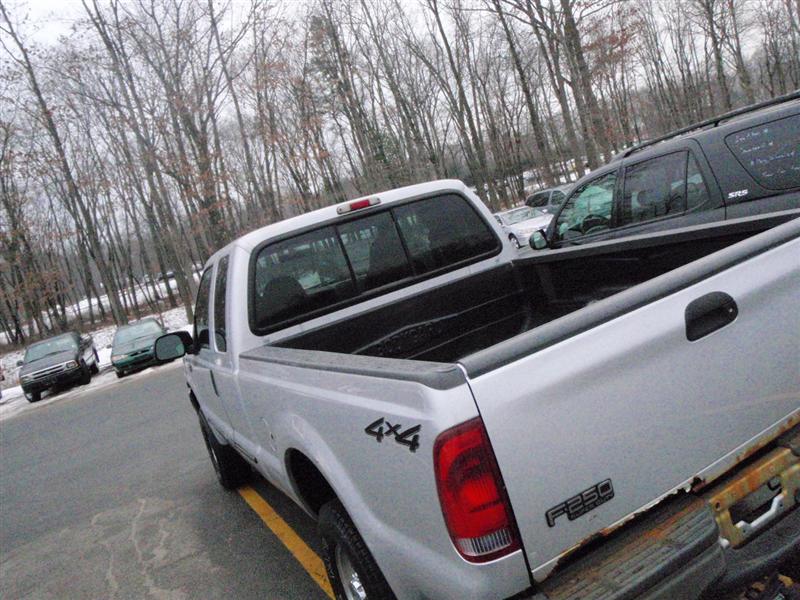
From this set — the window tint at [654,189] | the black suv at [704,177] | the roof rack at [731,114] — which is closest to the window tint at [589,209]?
the black suv at [704,177]

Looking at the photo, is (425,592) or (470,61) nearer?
(425,592)

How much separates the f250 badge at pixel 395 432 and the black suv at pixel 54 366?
1756cm

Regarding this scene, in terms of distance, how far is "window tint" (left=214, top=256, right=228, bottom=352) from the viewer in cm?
380

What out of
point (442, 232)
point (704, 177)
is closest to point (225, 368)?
point (442, 232)

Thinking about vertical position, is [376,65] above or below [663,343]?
above

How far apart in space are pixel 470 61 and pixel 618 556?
39.3m

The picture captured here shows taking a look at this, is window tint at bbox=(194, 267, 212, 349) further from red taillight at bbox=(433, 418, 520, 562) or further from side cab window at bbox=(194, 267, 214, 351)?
red taillight at bbox=(433, 418, 520, 562)

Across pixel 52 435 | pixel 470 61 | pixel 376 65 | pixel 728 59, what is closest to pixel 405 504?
pixel 52 435

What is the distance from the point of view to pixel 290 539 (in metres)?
4.23

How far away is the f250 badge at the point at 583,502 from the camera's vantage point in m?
1.64

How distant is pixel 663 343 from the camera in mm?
1771

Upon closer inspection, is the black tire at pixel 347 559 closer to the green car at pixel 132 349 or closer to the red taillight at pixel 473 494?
the red taillight at pixel 473 494

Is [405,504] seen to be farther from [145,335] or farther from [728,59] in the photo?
[728,59]

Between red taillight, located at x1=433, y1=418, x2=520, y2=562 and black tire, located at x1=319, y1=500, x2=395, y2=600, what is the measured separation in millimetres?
641
